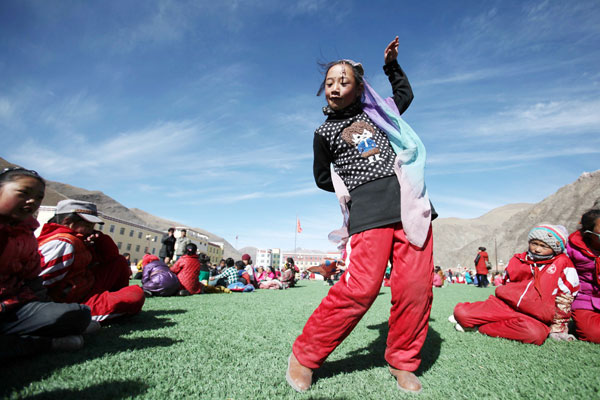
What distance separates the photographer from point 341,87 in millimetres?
2146

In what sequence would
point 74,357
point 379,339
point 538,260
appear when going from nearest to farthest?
point 74,357 < point 379,339 < point 538,260

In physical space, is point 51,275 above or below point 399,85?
below

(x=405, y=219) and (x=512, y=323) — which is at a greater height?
(x=405, y=219)

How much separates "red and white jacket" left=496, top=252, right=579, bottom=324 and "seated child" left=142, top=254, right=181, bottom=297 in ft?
19.1

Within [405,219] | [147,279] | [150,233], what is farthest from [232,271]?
[150,233]

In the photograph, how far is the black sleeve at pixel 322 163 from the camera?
226 cm

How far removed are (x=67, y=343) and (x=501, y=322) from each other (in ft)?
12.7

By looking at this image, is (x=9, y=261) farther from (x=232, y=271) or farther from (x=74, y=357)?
(x=232, y=271)

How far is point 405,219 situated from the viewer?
187 centimetres

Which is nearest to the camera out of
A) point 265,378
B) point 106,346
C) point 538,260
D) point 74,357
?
point 265,378

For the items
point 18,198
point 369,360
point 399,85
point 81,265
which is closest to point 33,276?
point 18,198

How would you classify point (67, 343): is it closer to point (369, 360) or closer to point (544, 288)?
point (369, 360)

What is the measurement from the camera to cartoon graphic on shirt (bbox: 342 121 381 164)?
2.07 metres

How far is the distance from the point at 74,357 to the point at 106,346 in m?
0.31
